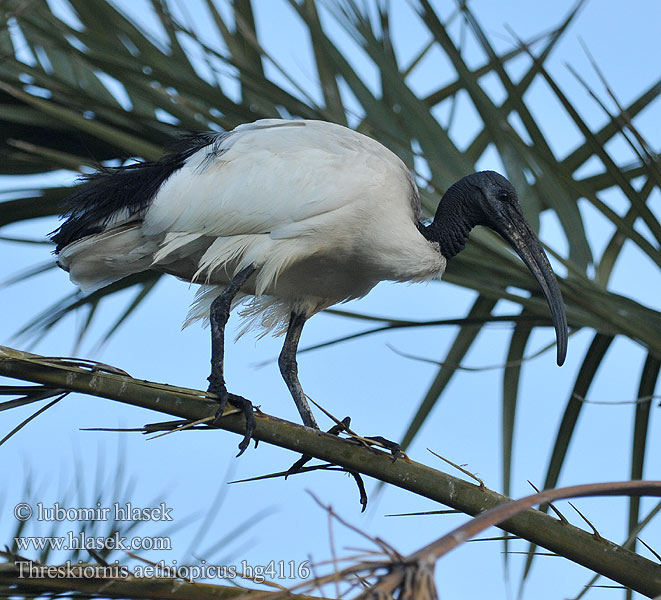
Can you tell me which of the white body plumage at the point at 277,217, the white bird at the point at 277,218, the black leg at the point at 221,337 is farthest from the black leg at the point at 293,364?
the black leg at the point at 221,337

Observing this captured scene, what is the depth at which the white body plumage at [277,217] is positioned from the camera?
8.25ft

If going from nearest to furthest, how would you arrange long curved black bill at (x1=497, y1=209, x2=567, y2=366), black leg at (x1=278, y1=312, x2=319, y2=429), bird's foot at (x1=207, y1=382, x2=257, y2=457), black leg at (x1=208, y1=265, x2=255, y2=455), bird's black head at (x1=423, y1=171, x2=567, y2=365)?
1. bird's foot at (x1=207, y1=382, x2=257, y2=457)
2. black leg at (x1=208, y1=265, x2=255, y2=455)
3. long curved black bill at (x1=497, y1=209, x2=567, y2=366)
4. bird's black head at (x1=423, y1=171, x2=567, y2=365)
5. black leg at (x1=278, y1=312, x2=319, y2=429)

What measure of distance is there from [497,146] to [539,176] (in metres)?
0.16

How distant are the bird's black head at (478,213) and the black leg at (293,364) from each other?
0.52m

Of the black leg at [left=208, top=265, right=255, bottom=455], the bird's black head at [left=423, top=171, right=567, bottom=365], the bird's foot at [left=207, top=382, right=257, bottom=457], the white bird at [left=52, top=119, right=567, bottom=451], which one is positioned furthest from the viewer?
the bird's black head at [left=423, top=171, right=567, bottom=365]

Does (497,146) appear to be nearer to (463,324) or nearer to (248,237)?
(463,324)

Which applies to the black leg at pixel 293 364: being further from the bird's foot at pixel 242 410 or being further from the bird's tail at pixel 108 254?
the bird's foot at pixel 242 410

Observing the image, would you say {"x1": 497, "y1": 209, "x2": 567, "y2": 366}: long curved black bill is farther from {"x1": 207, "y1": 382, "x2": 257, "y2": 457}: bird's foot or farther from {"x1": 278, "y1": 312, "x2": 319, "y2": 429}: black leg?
{"x1": 207, "y1": 382, "x2": 257, "y2": 457}: bird's foot

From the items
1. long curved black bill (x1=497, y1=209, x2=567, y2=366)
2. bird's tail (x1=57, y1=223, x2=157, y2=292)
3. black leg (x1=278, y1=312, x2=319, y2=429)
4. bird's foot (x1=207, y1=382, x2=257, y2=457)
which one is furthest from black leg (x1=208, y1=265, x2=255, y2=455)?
long curved black bill (x1=497, y1=209, x2=567, y2=366)

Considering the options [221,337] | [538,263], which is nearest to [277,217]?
[221,337]

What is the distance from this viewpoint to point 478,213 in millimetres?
2746

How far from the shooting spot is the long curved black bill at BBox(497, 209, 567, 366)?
2.39 meters

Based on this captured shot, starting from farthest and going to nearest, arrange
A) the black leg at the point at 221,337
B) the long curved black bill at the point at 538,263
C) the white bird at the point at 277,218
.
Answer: the white bird at the point at 277,218, the long curved black bill at the point at 538,263, the black leg at the point at 221,337

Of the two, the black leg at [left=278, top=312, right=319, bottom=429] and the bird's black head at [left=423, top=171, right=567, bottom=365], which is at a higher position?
the bird's black head at [left=423, top=171, right=567, bottom=365]
